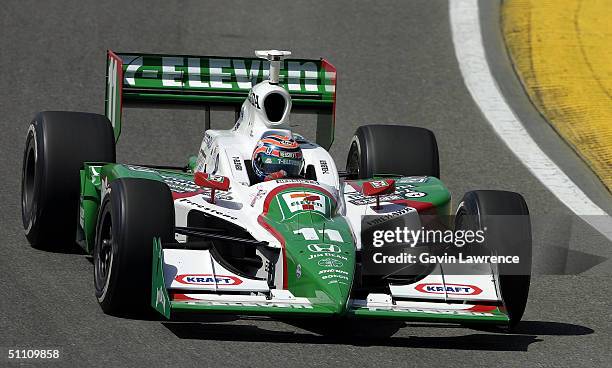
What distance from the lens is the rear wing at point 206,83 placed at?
41.8ft

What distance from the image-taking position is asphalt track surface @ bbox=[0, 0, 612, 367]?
9273 millimetres

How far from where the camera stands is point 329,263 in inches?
374

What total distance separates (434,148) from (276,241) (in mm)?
2828

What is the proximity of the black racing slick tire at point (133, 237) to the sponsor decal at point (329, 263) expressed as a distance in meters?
1.02

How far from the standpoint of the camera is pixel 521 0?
64.4 feet

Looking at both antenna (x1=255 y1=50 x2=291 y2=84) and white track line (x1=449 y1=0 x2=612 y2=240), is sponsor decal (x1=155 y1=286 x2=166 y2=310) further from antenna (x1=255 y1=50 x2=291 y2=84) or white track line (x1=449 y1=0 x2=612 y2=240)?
white track line (x1=449 y1=0 x2=612 y2=240)

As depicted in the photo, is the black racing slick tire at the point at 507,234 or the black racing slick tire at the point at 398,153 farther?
the black racing slick tire at the point at 398,153

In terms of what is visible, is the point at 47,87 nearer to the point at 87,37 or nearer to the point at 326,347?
the point at 87,37

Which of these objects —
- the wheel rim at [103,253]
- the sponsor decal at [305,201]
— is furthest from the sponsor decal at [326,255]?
the wheel rim at [103,253]

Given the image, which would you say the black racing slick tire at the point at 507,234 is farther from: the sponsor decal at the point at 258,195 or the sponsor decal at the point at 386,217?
the sponsor decal at the point at 258,195

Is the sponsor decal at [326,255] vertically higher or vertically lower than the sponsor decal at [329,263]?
higher

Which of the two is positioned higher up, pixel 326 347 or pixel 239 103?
pixel 239 103

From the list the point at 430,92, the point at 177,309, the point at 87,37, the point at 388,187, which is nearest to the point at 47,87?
the point at 87,37

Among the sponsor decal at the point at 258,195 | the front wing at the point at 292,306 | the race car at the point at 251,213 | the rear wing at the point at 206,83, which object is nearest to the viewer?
the front wing at the point at 292,306
